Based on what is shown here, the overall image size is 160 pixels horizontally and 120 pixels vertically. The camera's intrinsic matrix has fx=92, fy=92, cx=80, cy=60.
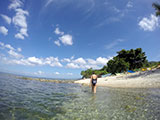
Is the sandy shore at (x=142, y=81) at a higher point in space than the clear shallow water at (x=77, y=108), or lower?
higher

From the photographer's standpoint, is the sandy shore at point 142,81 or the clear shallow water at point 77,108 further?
the sandy shore at point 142,81

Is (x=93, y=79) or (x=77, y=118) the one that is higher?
(x=93, y=79)

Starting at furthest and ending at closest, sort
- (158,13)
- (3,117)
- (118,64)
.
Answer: (118,64)
(158,13)
(3,117)

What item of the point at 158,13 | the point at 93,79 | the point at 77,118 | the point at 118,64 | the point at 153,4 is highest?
the point at 153,4

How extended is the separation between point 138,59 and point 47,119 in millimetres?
70517

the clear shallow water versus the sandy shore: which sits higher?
the sandy shore

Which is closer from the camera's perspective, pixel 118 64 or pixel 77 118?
pixel 77 118

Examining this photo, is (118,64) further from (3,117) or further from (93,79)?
(3,117)

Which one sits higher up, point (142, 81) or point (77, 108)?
point (142, 81)

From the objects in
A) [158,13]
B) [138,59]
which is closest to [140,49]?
[138,59]

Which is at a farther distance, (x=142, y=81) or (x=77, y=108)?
(x=142, y=81)

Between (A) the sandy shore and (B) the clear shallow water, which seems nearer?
(B) the clear shallow water

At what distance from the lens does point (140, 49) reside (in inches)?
2408

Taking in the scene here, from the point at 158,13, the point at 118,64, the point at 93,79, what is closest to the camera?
the point at 93,79
